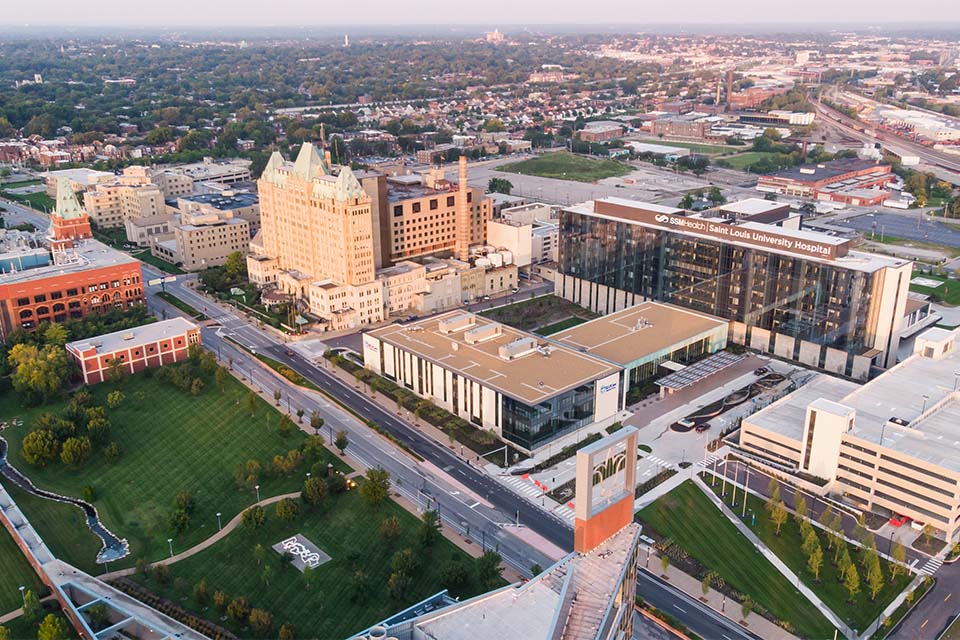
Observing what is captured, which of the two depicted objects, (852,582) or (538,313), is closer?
(852,582)

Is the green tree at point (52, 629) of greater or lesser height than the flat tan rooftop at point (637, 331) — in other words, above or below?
below

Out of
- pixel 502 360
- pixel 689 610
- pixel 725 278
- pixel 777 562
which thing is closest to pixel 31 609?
pixel 689 610

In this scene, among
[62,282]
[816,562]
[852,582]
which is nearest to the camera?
[852,582]

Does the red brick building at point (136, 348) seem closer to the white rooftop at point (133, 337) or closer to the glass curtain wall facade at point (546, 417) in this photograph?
the white rooftop at point (133, 337)

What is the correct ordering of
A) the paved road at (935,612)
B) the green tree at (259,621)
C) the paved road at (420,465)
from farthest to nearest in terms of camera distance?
1. the paved road at (420,465)
2. the paved road at (935,612)
3. the green tree at (259,621)

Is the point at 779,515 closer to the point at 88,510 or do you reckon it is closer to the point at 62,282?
the point at 88,510

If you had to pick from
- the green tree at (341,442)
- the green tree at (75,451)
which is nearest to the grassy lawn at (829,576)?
the green tree at (341,442)

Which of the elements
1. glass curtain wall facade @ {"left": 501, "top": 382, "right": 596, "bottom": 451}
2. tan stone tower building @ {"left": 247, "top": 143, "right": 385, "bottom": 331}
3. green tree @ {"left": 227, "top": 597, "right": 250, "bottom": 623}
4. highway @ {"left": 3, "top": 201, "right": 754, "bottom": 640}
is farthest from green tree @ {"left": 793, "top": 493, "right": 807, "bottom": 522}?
tan stone tower building @ {"left": 247, "top": 143, "right": 385, "bottom": 331}
